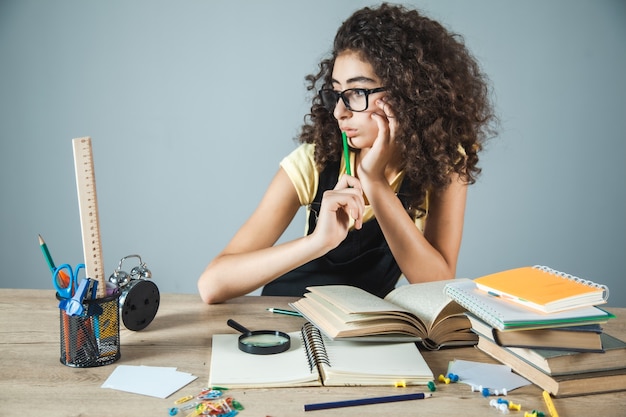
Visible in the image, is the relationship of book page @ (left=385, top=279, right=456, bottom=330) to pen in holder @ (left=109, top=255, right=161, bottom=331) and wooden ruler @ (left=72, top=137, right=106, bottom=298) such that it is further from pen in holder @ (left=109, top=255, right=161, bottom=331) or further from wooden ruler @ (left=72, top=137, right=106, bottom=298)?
wooden ruler @ (left=72, top=137, right=106, bottom=298)

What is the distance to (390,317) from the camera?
4.54 ft

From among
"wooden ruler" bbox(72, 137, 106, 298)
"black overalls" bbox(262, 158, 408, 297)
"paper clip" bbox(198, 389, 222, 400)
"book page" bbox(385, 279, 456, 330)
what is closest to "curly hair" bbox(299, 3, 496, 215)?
"black overalls" bbox(262, 158, 408, 297)

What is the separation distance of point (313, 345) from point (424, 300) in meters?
0.28

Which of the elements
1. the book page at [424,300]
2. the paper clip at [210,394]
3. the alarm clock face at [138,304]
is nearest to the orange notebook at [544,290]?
the book page at [424,300]

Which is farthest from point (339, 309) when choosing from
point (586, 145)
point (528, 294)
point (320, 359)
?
point (586, 145)

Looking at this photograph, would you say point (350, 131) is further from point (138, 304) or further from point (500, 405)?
point (500, 405)

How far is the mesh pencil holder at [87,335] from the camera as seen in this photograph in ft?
4.14

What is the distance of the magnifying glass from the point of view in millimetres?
1322

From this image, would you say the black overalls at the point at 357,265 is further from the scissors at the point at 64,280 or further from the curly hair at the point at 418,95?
the scissors at the point at 64,280

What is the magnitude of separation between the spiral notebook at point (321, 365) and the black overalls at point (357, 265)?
0.89m

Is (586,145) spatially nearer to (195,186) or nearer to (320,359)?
(195,186)

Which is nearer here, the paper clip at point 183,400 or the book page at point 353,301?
the paper clip at point 183,400

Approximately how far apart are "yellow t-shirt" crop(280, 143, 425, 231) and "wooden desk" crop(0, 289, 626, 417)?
659 mm

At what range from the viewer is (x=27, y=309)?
63.0 inches
